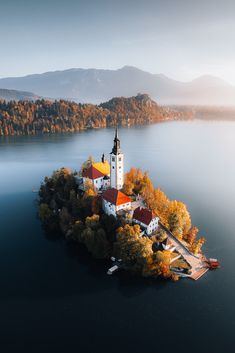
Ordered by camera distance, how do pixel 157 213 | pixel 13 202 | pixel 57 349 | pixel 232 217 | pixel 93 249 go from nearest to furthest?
pixel 57 349
pixel 93 249
pixel 157 213
pixel 232 217
pixel 13 202

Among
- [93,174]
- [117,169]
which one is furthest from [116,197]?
[93,174]

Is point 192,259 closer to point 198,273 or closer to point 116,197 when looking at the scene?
point 198,273

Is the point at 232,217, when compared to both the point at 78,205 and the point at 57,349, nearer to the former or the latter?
the point at 78,205

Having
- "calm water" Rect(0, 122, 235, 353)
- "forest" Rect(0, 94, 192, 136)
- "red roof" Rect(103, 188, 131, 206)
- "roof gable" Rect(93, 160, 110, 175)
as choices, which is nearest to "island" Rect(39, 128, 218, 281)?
"red roof" Rect(103, 188, 131, 206)

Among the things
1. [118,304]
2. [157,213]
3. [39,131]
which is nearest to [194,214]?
[157,213]

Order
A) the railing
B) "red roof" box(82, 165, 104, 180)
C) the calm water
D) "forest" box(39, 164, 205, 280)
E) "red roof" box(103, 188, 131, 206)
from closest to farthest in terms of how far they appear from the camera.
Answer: the calm water, "forest" box(39, 164, 205, 280), the railing, "red roof" box(103, 188, 131, 206), "red roof" box(82, 165, 104, 180)

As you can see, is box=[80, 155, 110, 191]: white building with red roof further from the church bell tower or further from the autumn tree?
the autumn tree
